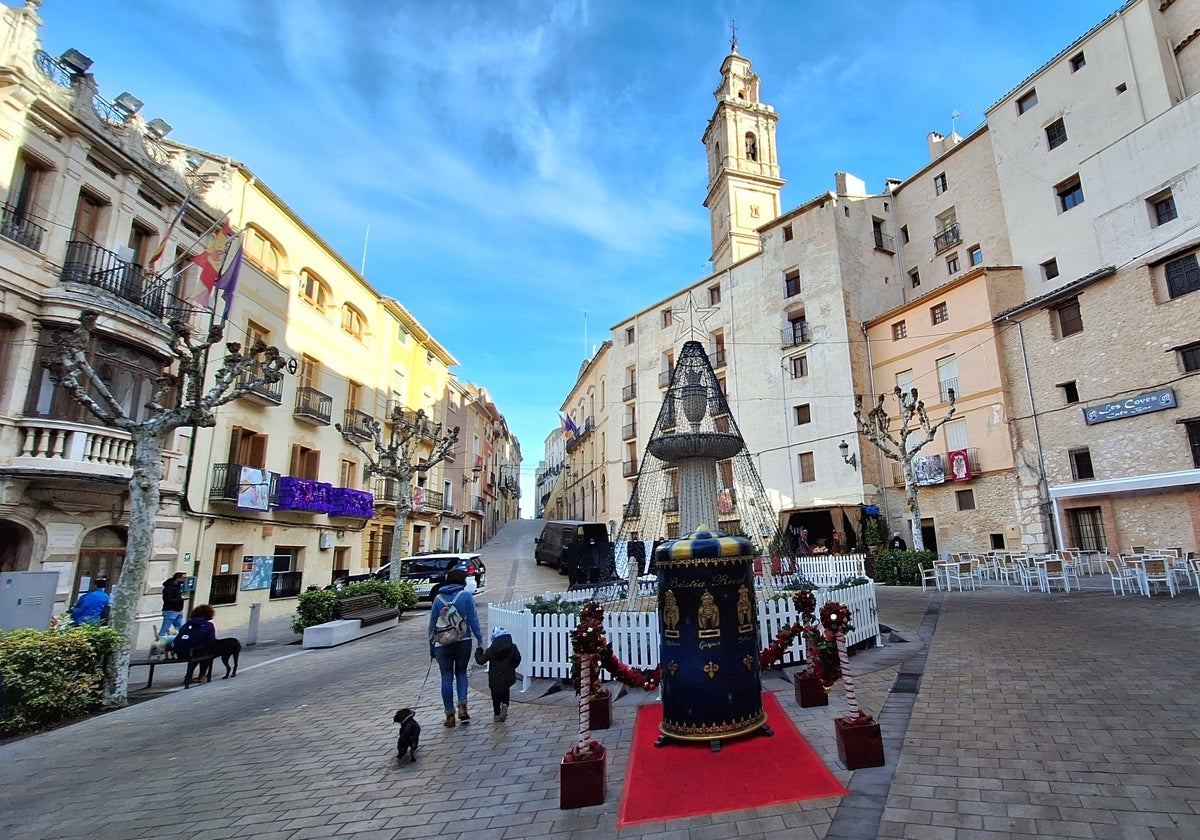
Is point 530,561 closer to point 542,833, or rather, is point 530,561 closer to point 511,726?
point 511,726

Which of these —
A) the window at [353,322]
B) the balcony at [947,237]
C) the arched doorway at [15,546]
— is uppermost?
the balcony at [947,237]

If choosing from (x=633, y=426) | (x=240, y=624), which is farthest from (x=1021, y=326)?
(x=240, y=624)

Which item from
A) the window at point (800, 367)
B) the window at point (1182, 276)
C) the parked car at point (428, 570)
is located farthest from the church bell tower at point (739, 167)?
the parked car at point (428, 570)

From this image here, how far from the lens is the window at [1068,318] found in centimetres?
2052

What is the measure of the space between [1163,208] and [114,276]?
106 feet

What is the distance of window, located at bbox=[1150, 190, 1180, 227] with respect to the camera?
18484mm

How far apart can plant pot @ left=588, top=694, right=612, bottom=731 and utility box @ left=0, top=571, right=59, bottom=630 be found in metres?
8.93

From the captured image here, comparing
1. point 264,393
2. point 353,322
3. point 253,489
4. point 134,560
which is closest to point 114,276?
point 264,393

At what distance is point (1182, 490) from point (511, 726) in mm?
22413

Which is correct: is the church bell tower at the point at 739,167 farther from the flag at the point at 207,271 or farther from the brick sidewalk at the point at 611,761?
the brick sidewalk at the point at 611,761

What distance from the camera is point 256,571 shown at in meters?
17.6

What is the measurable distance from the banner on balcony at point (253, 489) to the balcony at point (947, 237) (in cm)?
3223

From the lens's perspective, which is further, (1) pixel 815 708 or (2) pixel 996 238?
(2) pixel 996 238

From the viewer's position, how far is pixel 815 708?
6188 mm
